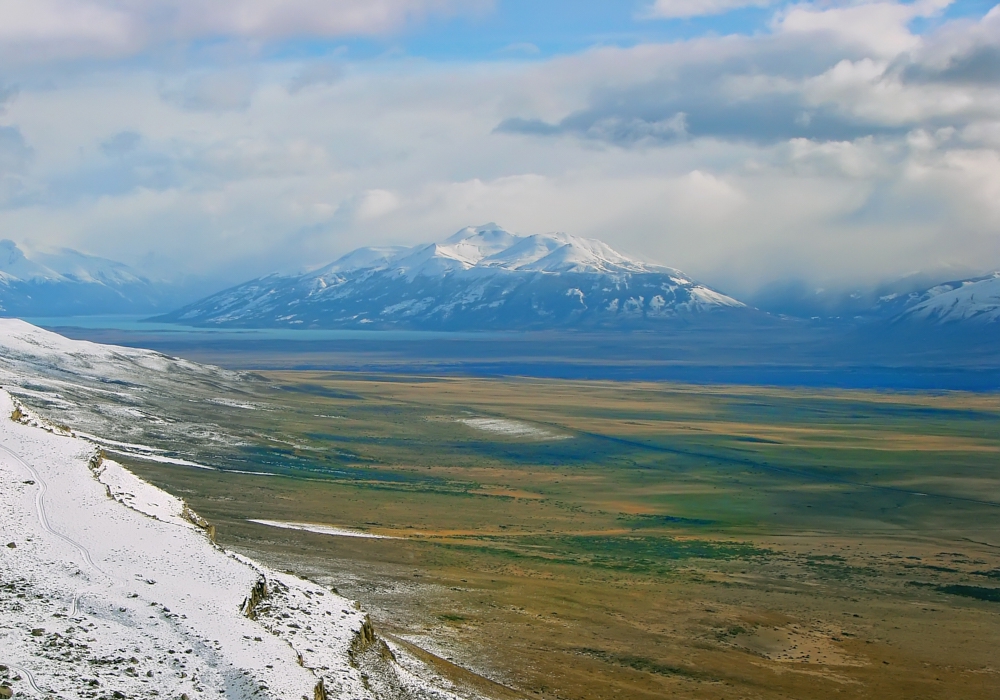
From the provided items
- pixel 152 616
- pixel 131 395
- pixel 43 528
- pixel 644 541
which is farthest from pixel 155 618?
pixel 131 395

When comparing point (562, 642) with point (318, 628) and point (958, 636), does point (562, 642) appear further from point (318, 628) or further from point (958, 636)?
point (958, 636)

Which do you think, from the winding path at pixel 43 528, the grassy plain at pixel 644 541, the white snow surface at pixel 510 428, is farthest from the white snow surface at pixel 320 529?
the white snow surface at pixel 510 428

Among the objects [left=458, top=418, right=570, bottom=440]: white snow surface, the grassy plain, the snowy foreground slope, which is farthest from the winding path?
[left=458, top=418, right=570, bottom=440]: white snow surface

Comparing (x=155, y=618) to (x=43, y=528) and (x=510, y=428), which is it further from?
(x=510, y=428)

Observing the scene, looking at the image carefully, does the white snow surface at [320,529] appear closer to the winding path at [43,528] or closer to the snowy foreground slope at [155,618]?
the winding path at [43,528]

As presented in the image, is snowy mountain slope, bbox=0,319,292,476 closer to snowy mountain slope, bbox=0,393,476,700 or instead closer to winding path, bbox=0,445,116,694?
winding path, bbox=0,445,116,694

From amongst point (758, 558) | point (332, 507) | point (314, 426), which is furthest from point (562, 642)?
point (314, 426)
